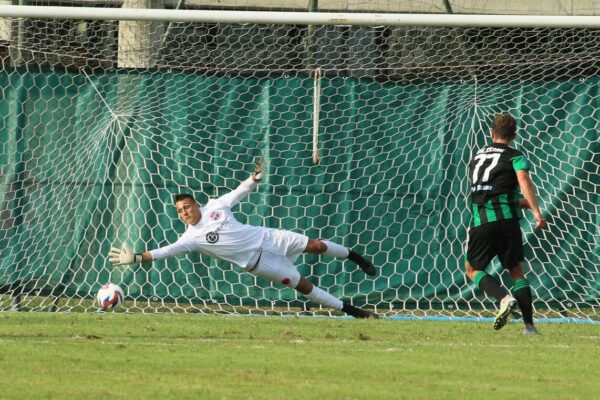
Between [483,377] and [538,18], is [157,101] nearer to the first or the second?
[538,18]

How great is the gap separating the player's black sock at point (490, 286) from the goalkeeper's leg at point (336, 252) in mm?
1865

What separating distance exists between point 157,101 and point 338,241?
2.53 m

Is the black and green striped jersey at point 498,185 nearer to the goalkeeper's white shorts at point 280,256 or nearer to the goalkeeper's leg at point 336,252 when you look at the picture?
the goalkeeper's leg at point 336,252

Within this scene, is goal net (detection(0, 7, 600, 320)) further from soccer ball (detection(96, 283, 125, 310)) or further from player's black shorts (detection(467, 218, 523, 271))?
player's black shorts (detection(467, 218, 523, 271))

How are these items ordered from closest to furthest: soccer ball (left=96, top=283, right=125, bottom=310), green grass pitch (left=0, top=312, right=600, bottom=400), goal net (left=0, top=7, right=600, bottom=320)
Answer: green grass pitch (left=0, top=312, right=600, bottom=400)
soccer ball (left=96, top=283, right=125, bottom=310)
goal net (left=0, top=7, right=600, bottom=320)

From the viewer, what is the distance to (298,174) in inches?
512

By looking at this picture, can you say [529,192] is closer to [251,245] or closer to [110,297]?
[251,245]

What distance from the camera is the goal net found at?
12.9 metres

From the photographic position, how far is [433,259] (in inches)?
511

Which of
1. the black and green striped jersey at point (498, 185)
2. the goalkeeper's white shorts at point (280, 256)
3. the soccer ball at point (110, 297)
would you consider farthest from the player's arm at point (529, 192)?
the soccer ball at point (110, 297)

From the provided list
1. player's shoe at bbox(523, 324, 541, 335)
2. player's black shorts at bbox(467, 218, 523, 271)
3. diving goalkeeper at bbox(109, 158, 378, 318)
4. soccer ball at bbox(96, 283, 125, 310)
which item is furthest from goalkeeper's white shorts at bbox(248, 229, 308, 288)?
player's shoe at bbox(523, 324, 541, 335)

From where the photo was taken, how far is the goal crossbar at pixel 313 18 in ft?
39.2

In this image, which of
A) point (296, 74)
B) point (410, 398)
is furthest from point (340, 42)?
point (410, 398)

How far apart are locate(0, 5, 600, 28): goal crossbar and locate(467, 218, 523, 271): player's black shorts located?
279 centimetres
